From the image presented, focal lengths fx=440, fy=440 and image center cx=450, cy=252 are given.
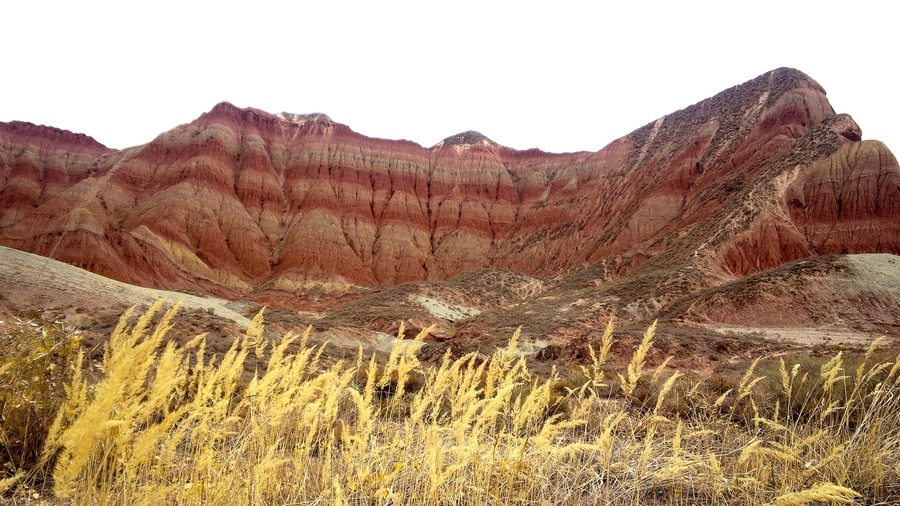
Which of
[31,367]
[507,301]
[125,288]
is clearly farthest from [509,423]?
[507,301]

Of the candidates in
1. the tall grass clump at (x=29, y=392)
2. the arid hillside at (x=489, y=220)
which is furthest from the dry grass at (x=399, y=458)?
the arid hillside at (x=489, y=220)

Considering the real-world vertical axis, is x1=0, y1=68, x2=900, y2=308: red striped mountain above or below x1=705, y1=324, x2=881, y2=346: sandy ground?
above

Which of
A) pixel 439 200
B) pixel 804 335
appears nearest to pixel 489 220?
pixel 439 200

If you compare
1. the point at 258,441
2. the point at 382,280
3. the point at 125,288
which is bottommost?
the point at 382,280

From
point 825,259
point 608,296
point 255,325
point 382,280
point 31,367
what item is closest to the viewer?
point 31,367

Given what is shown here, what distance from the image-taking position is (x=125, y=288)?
20.1 meters

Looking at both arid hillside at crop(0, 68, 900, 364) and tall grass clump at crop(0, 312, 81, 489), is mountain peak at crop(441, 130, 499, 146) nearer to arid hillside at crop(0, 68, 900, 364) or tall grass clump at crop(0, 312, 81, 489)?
arid hillside at crop(0, 68, 900, 364)

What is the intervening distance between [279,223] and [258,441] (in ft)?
220

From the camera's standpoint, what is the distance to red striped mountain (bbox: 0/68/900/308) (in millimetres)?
36062

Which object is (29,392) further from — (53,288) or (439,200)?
(439,200)

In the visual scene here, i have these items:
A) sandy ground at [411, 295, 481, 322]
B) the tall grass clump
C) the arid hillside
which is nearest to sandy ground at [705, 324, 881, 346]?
the arid hillside

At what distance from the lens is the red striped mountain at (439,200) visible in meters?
36.1

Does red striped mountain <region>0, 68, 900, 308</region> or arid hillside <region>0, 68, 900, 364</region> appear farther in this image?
red striped mountain <region>0, 68, 900, 308</region>

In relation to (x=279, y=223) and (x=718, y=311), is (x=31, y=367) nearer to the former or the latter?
(x=718, y=311)
